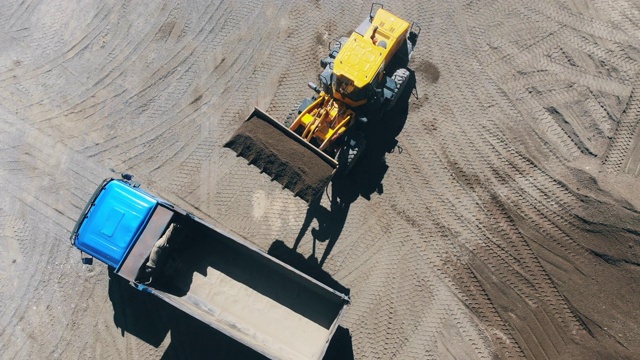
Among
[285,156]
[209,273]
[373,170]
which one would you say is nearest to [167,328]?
[209,273]

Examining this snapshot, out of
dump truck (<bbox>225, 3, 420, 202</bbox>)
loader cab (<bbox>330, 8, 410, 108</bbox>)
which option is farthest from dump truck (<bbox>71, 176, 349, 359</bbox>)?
loader cab (<bbox>330, 8, 410, 108</bbox>)

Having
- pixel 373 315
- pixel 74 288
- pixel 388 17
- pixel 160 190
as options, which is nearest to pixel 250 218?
pixel 160 190

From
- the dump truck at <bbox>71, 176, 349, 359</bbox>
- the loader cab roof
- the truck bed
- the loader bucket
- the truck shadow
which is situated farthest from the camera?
the truck shadow

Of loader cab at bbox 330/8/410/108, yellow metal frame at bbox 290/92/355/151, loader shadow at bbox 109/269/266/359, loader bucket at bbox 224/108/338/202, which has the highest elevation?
loader cab at bbox 330/8/410/108

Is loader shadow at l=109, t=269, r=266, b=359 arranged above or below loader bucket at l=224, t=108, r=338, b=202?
below

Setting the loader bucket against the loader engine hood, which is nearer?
the loader engine hood

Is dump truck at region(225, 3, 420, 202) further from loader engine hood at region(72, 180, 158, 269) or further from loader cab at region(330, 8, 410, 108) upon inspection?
loader engine hood at region(72, 180, 158, 269)

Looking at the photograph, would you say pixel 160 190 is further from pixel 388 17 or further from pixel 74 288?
pixel 388 17

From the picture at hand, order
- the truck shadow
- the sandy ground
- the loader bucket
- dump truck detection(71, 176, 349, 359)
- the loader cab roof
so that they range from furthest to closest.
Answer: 1. the truck shadow
2. the sandy ground
3. the loader cab roof
4. the loader bucket
5. dump truck detection(71, 176, 349, 359)

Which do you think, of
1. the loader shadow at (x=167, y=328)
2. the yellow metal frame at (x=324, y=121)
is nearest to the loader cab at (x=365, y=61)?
the yellow metal frame at (x=324, y=121)
